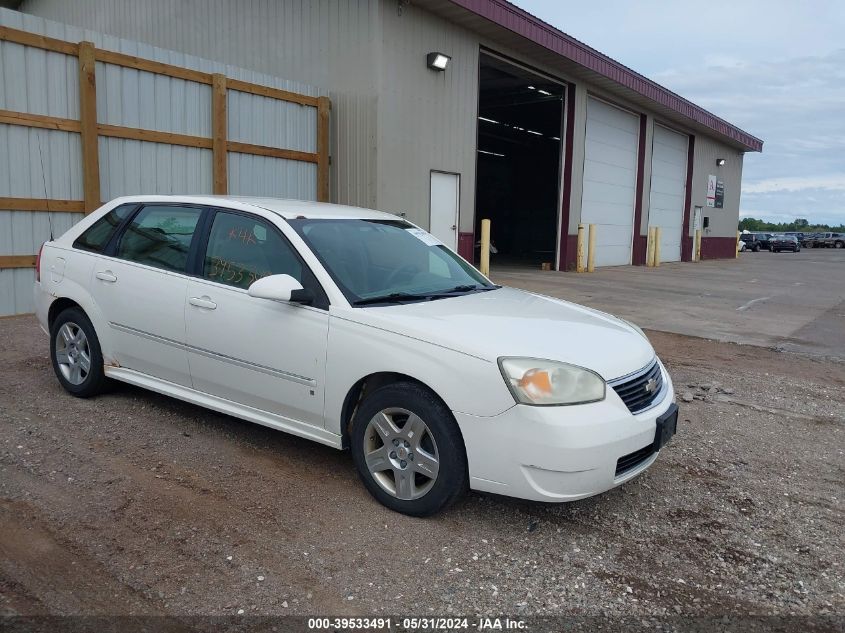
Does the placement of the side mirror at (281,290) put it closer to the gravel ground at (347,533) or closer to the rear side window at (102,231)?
the gravel ground at (347,533)

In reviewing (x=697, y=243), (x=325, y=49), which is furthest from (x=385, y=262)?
(x=697, y=243)

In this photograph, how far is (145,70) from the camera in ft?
33.5

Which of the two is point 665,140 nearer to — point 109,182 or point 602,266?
point 602,266

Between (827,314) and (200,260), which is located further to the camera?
(827,314)

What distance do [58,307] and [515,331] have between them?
Result: 3.82 metres

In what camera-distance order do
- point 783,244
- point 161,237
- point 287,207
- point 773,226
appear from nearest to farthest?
point 287,207
point 161,237
point 783,244
point 773,226

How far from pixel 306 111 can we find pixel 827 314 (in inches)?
385

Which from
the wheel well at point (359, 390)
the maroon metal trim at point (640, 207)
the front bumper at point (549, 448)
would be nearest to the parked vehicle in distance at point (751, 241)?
the maroon metal trim at point (640, 207)

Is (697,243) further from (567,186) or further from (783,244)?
(783,244)

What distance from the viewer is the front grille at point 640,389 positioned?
11.4 feet

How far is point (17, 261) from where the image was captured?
9.07 metres

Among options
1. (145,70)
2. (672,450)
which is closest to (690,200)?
(145,70)

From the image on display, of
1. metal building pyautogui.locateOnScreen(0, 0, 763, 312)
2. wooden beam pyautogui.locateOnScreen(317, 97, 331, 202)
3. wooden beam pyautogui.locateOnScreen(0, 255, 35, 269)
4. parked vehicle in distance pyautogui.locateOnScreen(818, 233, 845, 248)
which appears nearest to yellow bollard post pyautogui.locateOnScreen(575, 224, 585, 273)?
metal building pyautogui.locateOnScreen(0, 0, 763, 312)

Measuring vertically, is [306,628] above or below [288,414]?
below
